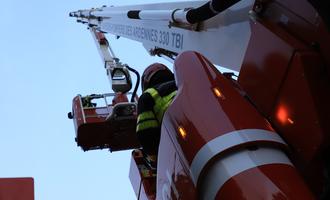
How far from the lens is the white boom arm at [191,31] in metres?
3.47

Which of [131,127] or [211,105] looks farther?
[131,127]

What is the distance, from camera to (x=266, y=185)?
2.14 meters

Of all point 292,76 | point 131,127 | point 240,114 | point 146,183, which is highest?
point 292,76

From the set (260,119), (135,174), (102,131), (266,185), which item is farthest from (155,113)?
(102,131)

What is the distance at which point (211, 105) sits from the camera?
252 centimetres

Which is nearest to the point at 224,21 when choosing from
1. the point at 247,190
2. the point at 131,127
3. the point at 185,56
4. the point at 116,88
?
the point at 185,56

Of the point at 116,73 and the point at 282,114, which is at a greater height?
the point at 282,114

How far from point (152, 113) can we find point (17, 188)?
3.19 ft

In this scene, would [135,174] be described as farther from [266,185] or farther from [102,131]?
[266,185]

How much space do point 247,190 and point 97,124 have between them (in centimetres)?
476

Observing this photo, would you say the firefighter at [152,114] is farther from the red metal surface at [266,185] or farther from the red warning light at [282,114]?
the red metal surface at [266,185]

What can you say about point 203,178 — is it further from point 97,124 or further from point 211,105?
point 97,124

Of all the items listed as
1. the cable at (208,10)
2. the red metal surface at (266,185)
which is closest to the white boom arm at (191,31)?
the cable at (208,10)

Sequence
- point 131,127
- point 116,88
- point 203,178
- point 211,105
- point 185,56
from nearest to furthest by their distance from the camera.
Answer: point 203,178 → point 211,105 → point 185,56 → point 131,127 → point 116,88
